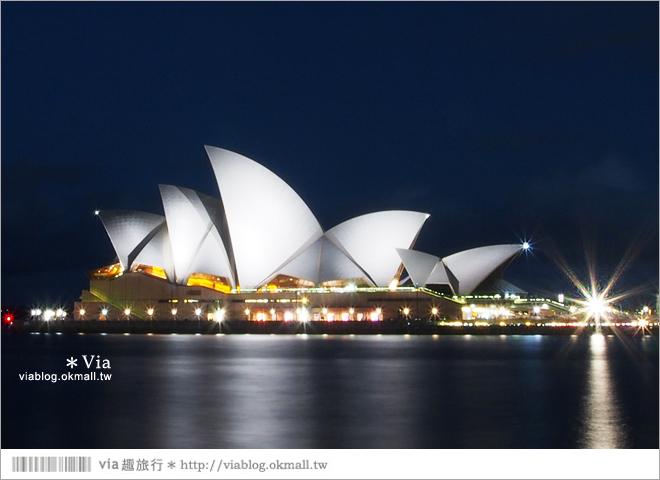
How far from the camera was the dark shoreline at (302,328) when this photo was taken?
5734 centimetres

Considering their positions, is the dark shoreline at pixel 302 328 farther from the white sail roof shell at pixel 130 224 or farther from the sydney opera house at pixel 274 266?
the white sail roof shell at pixel 130 224

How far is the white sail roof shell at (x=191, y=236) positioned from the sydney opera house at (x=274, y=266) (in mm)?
72

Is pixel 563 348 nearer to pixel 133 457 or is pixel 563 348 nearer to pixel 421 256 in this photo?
pixel 421 256

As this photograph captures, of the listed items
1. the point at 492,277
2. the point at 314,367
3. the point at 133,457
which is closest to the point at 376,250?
the point at 492,277

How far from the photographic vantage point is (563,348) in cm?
4381

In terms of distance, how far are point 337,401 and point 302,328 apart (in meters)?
37.1

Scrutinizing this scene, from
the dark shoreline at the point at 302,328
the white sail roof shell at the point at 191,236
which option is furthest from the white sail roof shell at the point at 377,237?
the white sail roof shell at the point at 191,236

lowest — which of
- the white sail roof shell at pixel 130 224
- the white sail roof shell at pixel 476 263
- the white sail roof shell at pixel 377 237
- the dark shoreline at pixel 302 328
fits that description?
the dark shoreline at pixel 302 328

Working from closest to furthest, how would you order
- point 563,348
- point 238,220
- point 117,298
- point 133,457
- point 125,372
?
point 133,457 < point 125,372 < point 563,348 < point 238,220 < point 117,298

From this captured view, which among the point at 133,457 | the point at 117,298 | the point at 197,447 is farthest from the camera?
the point at 117,298

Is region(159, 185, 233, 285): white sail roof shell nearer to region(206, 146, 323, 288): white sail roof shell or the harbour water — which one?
region(206, 146, 323, 288): white sail roof shell

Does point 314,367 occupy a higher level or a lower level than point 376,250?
lower

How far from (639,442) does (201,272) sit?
45.1 m

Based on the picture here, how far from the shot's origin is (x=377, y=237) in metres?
57.4
